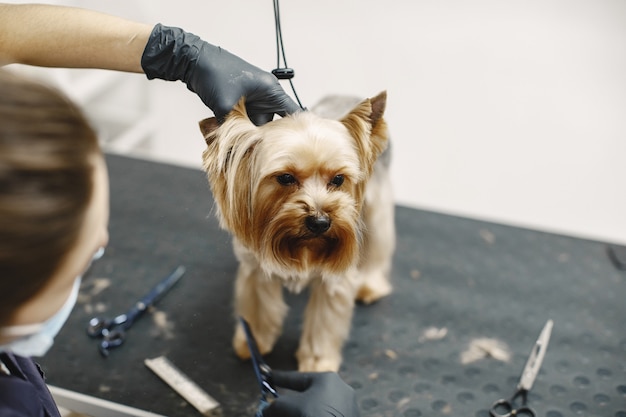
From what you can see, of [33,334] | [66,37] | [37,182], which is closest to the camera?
[37,182]

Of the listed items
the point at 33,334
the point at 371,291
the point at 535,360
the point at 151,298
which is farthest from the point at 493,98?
the point at 33,334

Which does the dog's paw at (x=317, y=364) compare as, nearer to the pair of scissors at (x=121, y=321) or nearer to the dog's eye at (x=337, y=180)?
the pair of scissors at (x=121, y=321)

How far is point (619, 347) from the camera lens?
1472 mm

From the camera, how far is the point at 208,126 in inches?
39.1

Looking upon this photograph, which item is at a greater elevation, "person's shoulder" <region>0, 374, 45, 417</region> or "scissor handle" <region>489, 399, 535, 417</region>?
"person's shoulder" <region>0, 374, 45, 417</region>

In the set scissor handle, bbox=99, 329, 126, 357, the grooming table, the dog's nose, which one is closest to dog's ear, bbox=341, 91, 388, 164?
the dog's nose

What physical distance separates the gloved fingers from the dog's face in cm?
19

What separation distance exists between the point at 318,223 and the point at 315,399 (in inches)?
11.0

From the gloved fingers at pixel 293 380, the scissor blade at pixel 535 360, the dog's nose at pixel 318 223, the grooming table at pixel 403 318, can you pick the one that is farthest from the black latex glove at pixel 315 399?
the scissor blade at pixel 535 360

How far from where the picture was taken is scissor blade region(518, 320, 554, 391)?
4.25 ft

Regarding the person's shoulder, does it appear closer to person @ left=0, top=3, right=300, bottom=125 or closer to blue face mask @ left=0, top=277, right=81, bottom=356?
blue face mask @ left=0, top=277, right=81, bottom=356

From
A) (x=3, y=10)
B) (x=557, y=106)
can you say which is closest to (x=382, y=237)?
(x=557, y=106)

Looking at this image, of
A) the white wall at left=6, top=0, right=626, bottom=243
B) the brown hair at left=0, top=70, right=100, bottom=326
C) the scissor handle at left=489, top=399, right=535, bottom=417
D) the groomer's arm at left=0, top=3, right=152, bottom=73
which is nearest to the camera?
the brown hair at left=0, top=70, right=100, bottom=326

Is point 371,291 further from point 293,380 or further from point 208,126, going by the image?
point 208,126
